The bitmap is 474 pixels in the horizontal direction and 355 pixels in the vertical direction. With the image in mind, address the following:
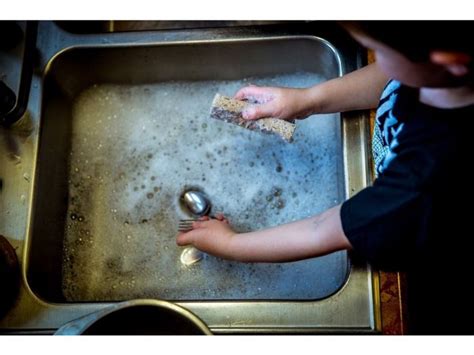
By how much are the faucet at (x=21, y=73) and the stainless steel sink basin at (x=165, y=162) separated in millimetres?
22

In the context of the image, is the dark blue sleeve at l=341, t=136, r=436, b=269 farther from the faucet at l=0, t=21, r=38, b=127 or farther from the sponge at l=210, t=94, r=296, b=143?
the faucet at l=0, t=21, r=38, b=127

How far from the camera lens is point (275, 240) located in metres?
0.79

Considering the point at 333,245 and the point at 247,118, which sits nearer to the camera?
the point at 333,245

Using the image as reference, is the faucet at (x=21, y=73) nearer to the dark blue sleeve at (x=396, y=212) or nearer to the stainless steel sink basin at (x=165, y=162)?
the stainless steel sink basin at (x=165, y=162)

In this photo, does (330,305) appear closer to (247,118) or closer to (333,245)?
(333,245)

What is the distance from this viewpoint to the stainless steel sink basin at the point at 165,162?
0.91 meters

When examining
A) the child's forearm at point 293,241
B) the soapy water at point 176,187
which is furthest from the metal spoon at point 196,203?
the child's forearm at point 293,241

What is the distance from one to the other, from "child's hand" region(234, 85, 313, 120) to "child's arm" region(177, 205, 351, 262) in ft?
0.75

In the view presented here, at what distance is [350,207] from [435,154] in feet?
0.45

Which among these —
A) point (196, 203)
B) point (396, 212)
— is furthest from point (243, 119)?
point (396, 212)

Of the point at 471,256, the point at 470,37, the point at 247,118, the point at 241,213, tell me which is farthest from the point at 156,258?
the point at 470,37

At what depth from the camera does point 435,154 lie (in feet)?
1.95

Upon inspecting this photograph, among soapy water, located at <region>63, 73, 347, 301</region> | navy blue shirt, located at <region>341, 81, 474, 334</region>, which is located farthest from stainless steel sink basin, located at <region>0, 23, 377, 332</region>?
navy blue shirt, located at <region>341, 81, 474, 334</region>

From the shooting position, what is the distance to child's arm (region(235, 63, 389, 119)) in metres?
0.87
